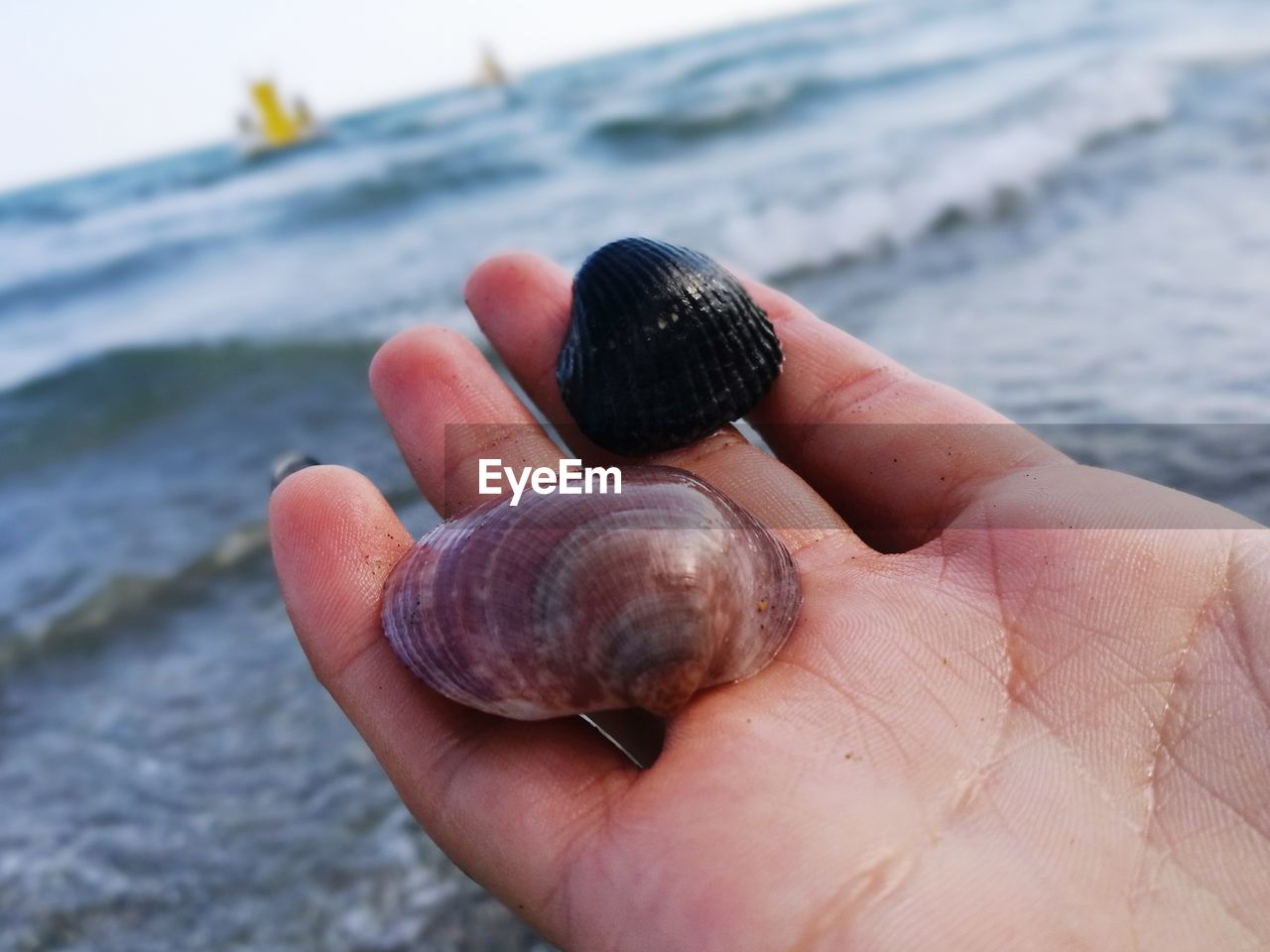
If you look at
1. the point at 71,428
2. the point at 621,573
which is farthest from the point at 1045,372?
the point at 71,428

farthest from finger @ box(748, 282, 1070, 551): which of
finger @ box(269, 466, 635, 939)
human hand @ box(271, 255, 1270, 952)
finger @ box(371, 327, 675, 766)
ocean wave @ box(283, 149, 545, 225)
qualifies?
ocean wave @ box(283, 149, 545, 225)

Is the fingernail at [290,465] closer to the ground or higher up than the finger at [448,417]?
closer to the ground

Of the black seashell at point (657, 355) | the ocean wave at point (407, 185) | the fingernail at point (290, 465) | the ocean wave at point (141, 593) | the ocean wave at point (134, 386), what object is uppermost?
the black seashell at point (657, 355)

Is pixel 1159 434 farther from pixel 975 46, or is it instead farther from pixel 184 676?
pixel 975 46

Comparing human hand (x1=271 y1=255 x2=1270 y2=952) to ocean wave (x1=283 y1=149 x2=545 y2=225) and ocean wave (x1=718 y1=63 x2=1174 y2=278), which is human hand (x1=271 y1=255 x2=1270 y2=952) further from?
ocean wave (x1=283 y1=149 x2=545 y2=225)

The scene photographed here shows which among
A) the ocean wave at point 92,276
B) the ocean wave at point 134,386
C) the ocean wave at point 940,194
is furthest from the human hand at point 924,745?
the ocean wave at point 92,276

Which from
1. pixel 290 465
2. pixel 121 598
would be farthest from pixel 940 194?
pixel 121 598

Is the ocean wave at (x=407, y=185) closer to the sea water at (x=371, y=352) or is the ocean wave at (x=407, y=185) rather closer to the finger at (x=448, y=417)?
the sea water at (x=371, y=352)
